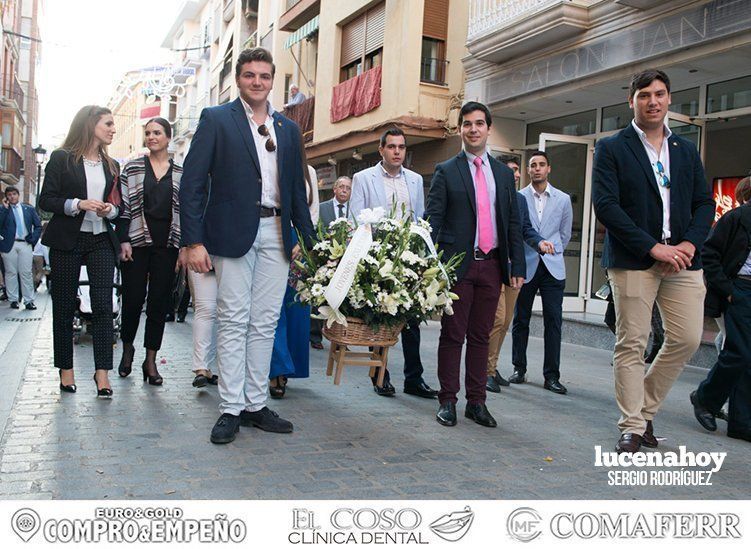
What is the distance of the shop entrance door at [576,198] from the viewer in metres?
12.2

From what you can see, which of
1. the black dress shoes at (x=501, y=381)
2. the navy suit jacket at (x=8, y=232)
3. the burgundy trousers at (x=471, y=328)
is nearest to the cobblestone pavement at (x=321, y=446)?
the black dress shoes at (x=501, y=381)

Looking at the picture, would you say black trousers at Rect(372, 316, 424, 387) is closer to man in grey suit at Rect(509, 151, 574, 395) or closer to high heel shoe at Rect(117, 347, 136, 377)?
man in grey suit at Rect(509, 151, 574, 395)

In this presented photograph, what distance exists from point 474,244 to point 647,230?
45.3 inches

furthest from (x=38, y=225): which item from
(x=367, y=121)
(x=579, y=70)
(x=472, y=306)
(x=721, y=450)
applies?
(x=721, y=450)

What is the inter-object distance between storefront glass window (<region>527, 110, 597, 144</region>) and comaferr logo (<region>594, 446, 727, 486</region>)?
9.09 meters

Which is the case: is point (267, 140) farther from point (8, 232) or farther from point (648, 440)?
point (8, 232)

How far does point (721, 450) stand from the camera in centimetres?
466

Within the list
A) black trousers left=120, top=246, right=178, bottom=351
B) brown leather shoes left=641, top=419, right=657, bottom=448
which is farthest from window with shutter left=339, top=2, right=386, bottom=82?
brown leather shoes left=641, top=419, right=657, bottom=448

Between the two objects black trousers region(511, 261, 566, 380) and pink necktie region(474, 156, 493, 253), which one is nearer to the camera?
pink necktie region(474, 156, 493, 253)

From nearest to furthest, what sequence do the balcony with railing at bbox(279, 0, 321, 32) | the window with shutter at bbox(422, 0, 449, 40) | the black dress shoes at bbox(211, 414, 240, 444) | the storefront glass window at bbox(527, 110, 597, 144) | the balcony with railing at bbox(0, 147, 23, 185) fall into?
the black dress shoes at bbox(211, 414, 240, 444) → the storefront glass window at bbox(527, 110, 597, 144) → the window with shutter at bbox(422, 0, 449, 40) → the balcony with railing at bbox(279, 0, 321, 32) → the balcony with railing at bbox(0, 147, 23, 185)

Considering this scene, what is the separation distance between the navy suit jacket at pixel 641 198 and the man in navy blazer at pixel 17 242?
1119 cm

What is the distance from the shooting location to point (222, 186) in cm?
437

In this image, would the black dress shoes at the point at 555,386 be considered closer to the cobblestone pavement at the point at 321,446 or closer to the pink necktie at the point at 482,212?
the cobblestone pavement at the point at 321,446

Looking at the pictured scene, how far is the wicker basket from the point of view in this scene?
15.3 ft
